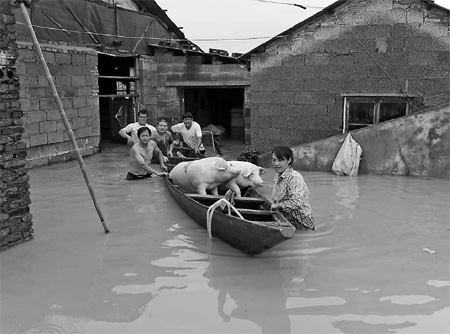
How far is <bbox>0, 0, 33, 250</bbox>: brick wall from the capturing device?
5.42 m

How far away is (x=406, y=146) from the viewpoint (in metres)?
9.60

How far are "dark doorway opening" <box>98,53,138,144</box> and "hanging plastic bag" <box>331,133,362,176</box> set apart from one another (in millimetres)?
7167

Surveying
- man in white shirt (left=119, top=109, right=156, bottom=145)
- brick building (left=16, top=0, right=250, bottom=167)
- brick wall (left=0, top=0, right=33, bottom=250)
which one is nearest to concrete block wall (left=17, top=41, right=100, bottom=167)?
brick building (left=16, top=0, right=250, bottom=167)

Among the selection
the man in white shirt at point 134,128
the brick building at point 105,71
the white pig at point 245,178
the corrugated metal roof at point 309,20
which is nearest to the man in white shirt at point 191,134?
the man in white shirt at point 134,128

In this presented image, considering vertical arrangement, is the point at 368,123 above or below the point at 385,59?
below

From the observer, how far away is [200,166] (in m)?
7.10

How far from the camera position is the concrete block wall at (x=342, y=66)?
33.2 ft

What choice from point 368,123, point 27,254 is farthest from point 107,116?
point 27,254

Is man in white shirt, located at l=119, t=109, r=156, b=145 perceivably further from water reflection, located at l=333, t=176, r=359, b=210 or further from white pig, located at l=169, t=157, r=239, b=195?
water reflection, located at l=333, t=176, r=359, b=210

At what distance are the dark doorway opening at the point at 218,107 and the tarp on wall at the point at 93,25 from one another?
2.46 meters

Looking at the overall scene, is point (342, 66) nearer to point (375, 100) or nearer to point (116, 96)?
point (375, 100)

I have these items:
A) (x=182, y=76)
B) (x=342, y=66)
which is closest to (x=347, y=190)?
(x=342, y=66)

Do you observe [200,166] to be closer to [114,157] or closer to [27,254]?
[27,254]

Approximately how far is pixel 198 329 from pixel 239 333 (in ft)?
1.14
